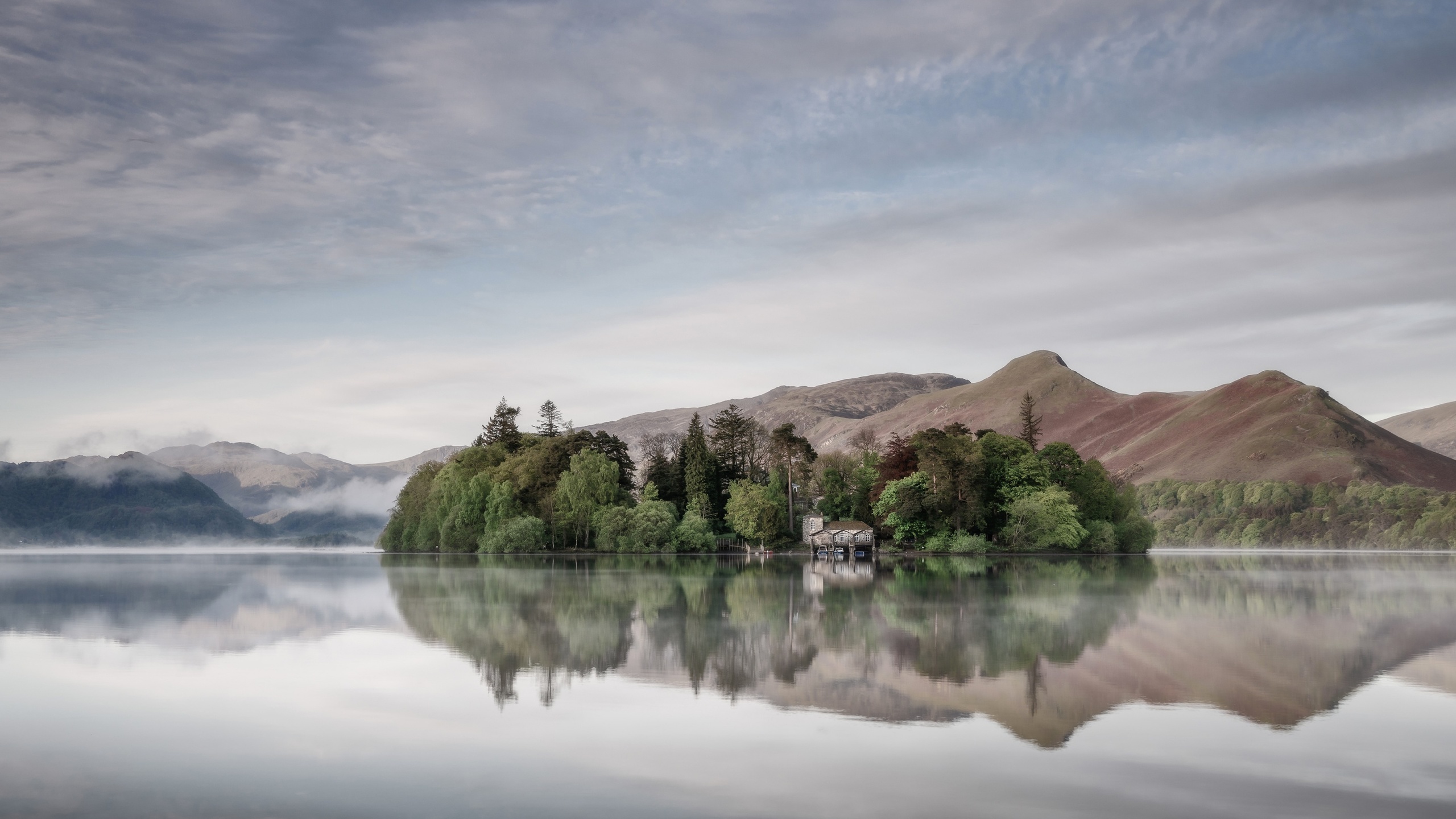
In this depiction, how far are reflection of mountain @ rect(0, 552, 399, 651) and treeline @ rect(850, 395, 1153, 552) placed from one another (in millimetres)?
45349

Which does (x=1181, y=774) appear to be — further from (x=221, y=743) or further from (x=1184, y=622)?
(x=1184, y=622)

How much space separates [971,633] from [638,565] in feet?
148

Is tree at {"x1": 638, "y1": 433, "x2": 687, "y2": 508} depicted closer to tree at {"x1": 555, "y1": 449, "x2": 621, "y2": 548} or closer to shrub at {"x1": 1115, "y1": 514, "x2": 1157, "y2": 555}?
tree at {"x1": 555, "y1": 449, "x2": 621, "y2": 548}

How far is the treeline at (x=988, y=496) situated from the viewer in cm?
8644

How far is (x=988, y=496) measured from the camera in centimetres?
9175

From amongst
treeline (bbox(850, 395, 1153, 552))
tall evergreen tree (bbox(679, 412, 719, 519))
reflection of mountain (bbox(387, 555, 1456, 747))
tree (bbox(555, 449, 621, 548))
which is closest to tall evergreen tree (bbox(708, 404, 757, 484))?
tall evergreen tree (bbox(679, 412, 719, 519))

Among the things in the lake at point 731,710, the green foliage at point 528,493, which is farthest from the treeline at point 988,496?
the lake at point 731,710

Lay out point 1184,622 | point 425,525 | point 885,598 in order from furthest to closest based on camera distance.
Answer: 1. point 425,525
2. point 885,598
3. point 1184,622

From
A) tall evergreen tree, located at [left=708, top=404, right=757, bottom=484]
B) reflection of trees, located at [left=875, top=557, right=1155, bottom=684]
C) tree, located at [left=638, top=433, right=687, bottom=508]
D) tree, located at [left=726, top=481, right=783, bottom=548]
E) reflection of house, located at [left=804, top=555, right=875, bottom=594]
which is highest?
tall evergreen tree, located at [left=708, top=404, right=757, bottom=484]

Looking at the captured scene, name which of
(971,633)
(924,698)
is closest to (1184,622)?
(971,633)

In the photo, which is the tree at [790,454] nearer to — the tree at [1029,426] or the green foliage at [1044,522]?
the green foliage at [1044,522]

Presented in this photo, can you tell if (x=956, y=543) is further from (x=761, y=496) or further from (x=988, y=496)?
(x=761, y=496)

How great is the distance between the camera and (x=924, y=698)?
52.7 ft

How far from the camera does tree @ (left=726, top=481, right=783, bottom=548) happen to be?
95938 mm
